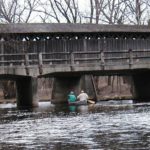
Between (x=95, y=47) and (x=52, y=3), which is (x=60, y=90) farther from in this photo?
(x=52, y=3)

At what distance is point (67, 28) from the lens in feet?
165

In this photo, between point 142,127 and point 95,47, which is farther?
point 95,47

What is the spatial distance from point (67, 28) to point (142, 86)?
364 inches

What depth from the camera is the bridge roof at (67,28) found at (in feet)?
159

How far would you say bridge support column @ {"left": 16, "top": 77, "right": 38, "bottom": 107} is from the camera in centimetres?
4469

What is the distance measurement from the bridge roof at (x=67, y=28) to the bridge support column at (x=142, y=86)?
4.30 meters

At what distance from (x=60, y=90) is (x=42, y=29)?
20.7 ft

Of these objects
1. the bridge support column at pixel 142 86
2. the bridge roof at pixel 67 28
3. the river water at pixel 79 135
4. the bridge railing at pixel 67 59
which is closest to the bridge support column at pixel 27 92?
the bridge railing at pixel 67 59

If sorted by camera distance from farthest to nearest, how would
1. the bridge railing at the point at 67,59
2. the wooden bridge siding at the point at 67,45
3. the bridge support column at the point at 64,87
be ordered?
the bridge support column at the point at 64,87, the wooden bridge siding at the point at 67,45, the bridge railing at the point at 67,59

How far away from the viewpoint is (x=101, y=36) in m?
53.1

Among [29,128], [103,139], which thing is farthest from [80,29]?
[103,139]

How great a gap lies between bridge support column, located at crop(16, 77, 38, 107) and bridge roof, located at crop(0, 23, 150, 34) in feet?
14.0

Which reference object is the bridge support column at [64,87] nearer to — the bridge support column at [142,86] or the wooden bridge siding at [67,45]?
the wooden bridge siding at [67,45]

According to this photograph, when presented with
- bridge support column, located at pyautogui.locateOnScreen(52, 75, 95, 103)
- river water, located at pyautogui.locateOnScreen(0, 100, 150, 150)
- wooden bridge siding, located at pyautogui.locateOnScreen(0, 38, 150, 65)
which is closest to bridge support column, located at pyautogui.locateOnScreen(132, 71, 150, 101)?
wooden bridge siding, located at pyautogui.locateOnScreen(0, 38, 150, 65)
